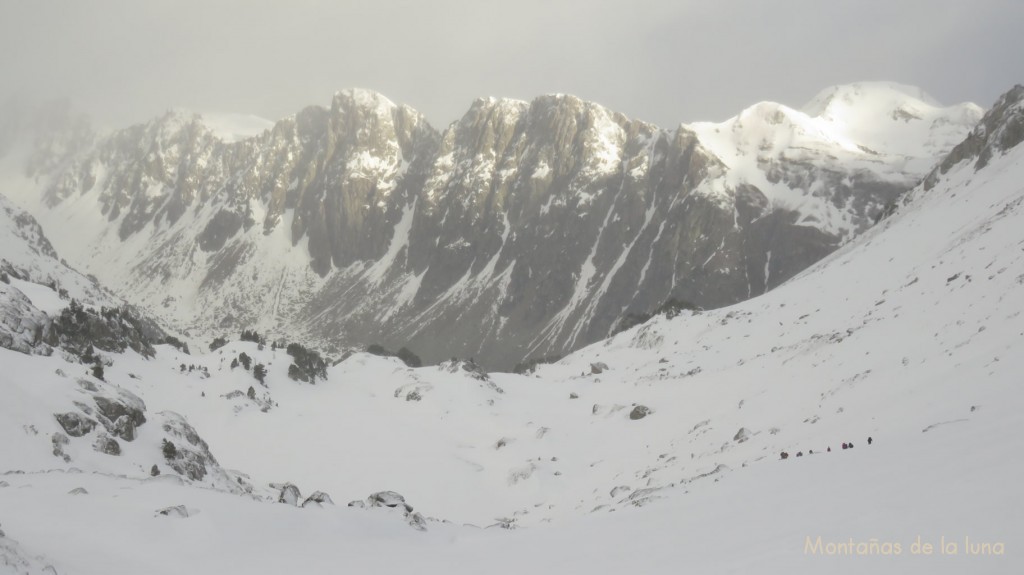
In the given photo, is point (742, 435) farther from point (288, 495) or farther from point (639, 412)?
point (288, 495)

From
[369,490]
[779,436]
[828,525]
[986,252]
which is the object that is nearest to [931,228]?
[986,252]

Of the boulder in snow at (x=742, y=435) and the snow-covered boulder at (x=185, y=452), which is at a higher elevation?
the boulder in snow at (x=742, y=435)

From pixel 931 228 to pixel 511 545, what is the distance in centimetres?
5359

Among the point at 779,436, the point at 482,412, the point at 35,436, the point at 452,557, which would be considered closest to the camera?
the point at 452,557

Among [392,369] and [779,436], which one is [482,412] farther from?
[779,436]

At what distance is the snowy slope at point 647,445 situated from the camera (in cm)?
1193

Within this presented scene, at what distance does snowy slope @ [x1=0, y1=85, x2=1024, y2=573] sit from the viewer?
1193 cm

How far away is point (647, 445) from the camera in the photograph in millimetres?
38562

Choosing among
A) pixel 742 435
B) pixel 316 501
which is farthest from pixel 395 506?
pixel 742 435

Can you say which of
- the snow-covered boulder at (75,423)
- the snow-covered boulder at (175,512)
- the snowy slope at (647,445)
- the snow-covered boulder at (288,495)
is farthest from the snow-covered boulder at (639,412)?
the snow-covered boulder at (175,512)

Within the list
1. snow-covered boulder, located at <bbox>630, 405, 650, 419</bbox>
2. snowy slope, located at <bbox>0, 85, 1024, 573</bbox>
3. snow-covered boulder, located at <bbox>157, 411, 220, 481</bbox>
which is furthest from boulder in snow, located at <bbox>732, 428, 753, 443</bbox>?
snow-covered boulder, located at <bbox>157, 411, 220, 481</bbox>

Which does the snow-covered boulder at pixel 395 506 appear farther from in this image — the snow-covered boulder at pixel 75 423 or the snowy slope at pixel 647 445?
the snow-covered boulder at pixel 75 423

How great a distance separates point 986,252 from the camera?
36.0 meters

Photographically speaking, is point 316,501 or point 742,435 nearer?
point 316,501
